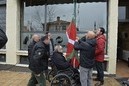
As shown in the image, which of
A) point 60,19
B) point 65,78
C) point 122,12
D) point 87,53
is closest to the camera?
point 87,53

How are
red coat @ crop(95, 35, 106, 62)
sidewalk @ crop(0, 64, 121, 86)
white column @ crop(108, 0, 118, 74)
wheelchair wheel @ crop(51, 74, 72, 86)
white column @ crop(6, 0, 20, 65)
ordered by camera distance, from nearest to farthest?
wheelchair wheel @ crop(51, 74, 72, 86)
red coat @ crop(95, 35, 106, 62)
sidewalk @ crop(0, 64, 121, 86)
white column @ crop(108, 0, 118, 74)
white column @ crop(6, 0, 20, 65)

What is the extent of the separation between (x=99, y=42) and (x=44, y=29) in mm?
3557

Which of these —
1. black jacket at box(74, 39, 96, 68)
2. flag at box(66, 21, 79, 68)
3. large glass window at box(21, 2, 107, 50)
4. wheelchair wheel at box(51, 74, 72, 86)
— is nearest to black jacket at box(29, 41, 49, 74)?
wheelchair wheel at box(51, 74, 72, 86)

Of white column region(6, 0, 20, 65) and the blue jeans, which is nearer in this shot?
the blue jeans

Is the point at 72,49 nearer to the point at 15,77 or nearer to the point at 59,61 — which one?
the point at 59,61

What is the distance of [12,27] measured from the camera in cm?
1209

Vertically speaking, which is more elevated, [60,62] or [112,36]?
[112,36]

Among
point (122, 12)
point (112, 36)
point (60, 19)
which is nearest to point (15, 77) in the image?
point (60, 19)

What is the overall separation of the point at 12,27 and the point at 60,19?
6.80ft

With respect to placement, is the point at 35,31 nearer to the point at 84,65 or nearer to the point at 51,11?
the point at 51,11

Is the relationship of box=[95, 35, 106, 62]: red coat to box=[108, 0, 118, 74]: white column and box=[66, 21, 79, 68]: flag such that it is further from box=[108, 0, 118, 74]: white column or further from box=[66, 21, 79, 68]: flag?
box=[108, 0, 118, 74]: white column

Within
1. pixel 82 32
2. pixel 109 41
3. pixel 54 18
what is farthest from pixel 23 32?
pixel 109 41

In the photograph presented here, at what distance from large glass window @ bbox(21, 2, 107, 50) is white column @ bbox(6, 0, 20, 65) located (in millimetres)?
379

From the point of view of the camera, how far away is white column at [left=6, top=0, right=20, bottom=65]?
1205cm
